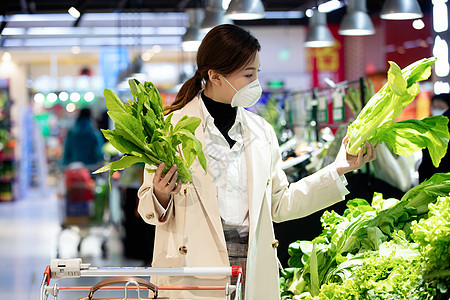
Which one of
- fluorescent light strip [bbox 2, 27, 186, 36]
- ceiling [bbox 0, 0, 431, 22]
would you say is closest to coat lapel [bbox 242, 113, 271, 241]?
ceiling [bbox 0, 0, 431, 22]

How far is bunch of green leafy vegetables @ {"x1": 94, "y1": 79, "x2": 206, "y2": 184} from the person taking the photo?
225cm

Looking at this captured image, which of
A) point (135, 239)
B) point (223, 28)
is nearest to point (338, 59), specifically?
point (135, 239)

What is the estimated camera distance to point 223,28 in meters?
2.55

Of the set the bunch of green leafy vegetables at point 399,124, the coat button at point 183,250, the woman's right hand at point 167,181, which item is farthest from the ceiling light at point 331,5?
the woman's right hand at point 167,181

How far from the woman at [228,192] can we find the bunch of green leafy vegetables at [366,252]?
213mm

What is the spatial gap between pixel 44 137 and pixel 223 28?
19638 mm

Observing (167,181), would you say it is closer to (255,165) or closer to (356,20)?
(255,165)

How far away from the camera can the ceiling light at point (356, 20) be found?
7.28 meters

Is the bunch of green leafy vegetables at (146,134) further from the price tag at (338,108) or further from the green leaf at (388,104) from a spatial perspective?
the price tag at (338,108)

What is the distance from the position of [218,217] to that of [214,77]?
53 cm

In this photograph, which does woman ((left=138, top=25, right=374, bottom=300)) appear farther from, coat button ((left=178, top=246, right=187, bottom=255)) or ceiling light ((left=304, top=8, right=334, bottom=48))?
ceiling light ((left=304, top=8, right=334, bottom=48))

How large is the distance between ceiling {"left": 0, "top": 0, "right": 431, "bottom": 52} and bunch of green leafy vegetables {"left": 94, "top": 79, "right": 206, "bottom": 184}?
9.33 meters

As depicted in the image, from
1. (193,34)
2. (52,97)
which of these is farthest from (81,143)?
(52,97)

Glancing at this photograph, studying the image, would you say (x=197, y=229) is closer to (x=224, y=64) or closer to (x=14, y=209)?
(x=224, y=64)
